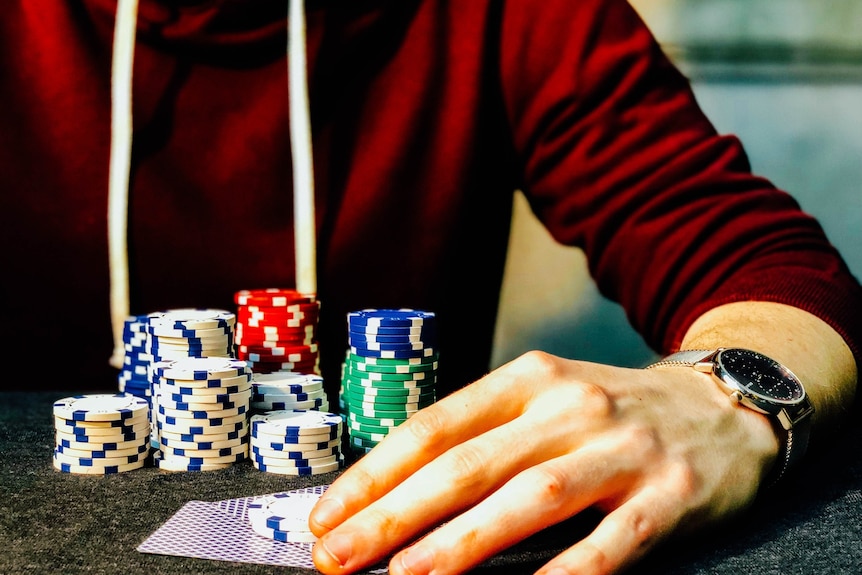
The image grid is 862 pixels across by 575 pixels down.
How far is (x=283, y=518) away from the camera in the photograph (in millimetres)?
1046

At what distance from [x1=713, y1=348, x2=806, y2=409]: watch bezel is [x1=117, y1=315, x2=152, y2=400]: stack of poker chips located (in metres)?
1.11

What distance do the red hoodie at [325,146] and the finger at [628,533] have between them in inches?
44.5

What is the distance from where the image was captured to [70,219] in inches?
89.2

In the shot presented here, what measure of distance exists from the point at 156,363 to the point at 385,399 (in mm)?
428

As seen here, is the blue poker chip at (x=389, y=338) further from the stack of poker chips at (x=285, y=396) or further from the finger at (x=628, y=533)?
the finger at (x=628, y=533)

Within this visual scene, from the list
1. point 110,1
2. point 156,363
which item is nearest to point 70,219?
point 110,1

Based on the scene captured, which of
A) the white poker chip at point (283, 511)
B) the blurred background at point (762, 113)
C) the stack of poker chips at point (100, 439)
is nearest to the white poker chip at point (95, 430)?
the stack of poker chips at point (100, 439)

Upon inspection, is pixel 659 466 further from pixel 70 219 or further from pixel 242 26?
pixel 70 219

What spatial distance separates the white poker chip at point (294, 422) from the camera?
4.52 feet

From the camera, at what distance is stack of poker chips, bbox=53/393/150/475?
1365 mm

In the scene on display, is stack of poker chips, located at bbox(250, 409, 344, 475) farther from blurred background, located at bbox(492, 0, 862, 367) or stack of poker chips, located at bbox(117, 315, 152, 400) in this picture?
blurred background, located at bbox(492, 0, 862, 367)

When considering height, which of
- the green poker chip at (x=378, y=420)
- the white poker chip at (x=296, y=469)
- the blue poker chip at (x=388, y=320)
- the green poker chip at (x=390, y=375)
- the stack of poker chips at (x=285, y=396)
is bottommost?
the white poker chip at (x=296, y=469)

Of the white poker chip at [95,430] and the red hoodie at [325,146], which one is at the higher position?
the red hoodie at [325,146]

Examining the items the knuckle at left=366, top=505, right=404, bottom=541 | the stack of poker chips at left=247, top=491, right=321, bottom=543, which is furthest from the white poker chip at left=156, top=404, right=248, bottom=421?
the knuckle at left=366, top=505, right=404, bottom=541
